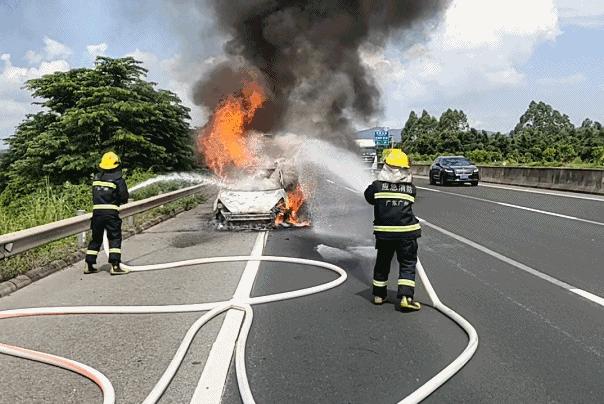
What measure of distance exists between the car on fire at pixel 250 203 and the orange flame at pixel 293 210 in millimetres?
198

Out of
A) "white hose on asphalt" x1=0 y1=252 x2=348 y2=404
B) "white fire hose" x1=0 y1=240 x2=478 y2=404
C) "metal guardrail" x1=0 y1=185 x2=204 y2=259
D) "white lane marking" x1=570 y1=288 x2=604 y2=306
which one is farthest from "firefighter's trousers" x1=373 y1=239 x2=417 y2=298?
"metal guardrail" x1=0 y1=185 x2=204 y2=259

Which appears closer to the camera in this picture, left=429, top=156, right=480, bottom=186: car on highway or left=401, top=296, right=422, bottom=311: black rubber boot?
Result: left=401, top=296, right=422, bottom=311: black rubber boot

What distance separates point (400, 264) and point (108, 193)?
3.99 meters

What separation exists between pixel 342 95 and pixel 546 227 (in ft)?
31.3

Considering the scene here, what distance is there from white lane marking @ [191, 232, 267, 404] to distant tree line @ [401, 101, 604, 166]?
107ft

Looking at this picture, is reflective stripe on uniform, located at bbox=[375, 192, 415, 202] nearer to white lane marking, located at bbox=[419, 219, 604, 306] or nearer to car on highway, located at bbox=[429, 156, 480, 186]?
white lane marking, located at bbox=[419, 219, 604, 306]

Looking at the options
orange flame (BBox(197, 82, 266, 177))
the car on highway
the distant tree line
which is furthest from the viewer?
the distant tree line

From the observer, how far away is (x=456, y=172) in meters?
28.2

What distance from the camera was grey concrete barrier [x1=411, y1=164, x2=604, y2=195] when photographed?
2205cm

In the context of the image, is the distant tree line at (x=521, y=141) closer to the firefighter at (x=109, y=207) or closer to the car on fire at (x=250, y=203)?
the car on fire at (x=250, y=203)

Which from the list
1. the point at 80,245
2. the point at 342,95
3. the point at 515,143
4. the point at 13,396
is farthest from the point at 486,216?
the point at 515,143

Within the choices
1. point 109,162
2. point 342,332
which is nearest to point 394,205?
point 342,332

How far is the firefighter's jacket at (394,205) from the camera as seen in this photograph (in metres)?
5.90

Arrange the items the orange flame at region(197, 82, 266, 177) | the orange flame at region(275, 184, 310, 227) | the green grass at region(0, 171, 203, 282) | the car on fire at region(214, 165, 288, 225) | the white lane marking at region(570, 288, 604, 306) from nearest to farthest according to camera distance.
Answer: the white lane marking at region(570, 288, 604, 306) < the green grass at region(0, 171, 203, 282) < the car on fire at region(214, 165, 288, 225) < the orange flame at region(275, 184, 310, 227) < the orange flame at region(197, 82, 266, 177)
